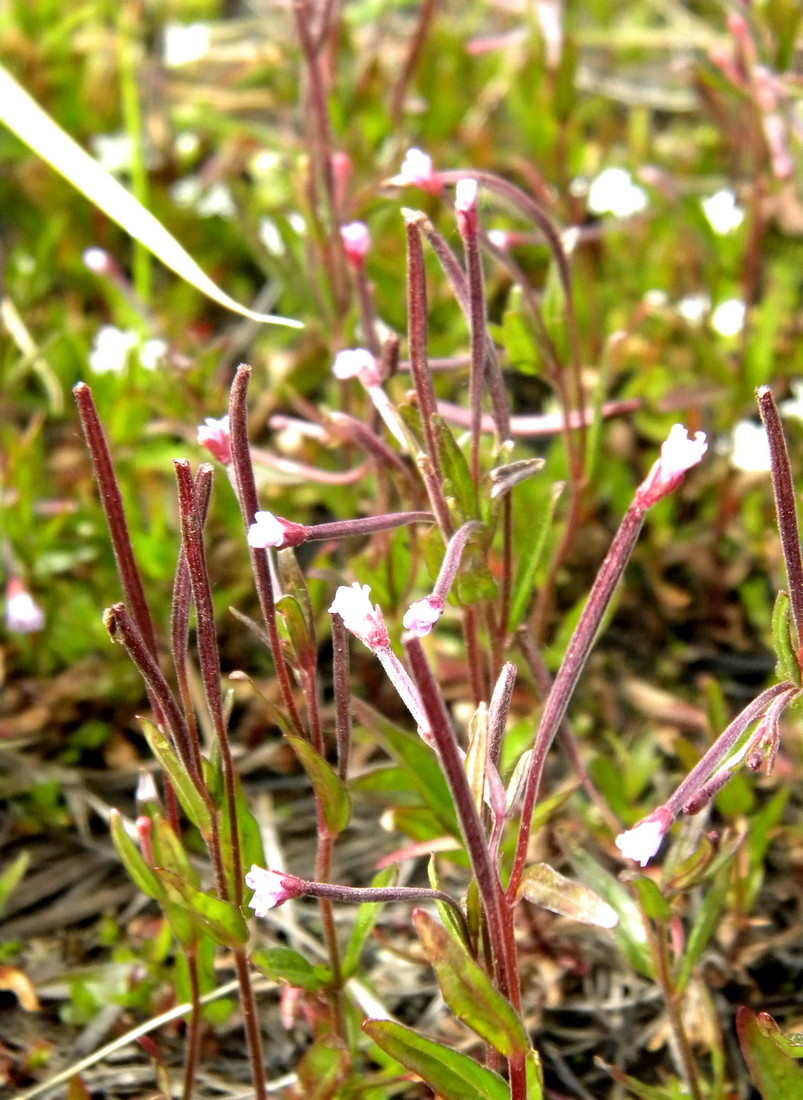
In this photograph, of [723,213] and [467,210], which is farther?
[723,213]

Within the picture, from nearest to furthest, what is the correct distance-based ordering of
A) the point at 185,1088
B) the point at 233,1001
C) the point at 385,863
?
the point at 185,1088
the point at 385,863
the point at 233,1001

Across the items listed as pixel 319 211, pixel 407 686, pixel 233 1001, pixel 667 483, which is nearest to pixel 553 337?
pixel 319 211

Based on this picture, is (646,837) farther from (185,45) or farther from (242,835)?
(185,45)

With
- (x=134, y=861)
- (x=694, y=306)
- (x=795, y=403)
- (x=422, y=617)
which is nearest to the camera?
(x=422, y=617)

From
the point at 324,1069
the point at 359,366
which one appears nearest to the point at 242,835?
the point at 324,1069

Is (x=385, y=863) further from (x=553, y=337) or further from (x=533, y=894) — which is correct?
(x=553, y=337)

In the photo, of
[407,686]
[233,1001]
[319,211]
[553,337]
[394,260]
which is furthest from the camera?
[394,260]

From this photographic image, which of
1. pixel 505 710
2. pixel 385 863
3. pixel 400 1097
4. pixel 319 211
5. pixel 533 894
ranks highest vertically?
pixel 319 211
